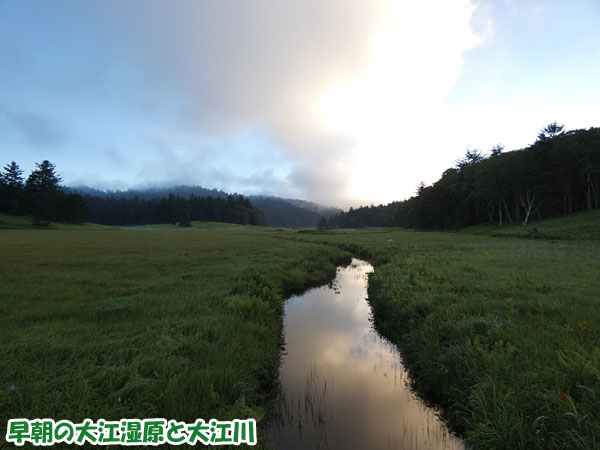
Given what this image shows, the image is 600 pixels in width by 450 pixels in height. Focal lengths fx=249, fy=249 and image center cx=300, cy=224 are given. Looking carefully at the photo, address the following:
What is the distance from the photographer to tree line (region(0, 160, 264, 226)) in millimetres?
90750

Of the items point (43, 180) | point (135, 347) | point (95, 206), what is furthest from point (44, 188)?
point (135, 347)

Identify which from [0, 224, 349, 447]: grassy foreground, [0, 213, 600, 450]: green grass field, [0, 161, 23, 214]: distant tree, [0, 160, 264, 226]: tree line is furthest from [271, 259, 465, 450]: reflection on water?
[0, 161, 23, 214]: distant tree

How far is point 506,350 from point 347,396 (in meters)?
4.00

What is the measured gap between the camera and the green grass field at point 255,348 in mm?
A: 4074

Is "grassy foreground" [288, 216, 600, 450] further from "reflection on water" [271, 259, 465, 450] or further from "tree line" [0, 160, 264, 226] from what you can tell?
"tree line" [0, 160, 264, 226]

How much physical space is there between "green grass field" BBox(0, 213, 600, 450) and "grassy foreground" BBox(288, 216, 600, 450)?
0.10 feet

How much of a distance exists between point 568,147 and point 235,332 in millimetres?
73747

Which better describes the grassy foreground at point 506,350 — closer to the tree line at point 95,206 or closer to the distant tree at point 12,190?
the tree line at point 95,206

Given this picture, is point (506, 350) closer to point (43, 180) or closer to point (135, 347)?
point (135, 347)

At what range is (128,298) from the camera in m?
9.81

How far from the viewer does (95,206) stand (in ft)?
558

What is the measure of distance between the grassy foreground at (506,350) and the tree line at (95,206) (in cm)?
10800

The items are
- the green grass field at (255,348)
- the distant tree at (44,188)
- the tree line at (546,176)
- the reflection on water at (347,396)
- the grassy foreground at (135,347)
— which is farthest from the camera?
the distant tree at (44,188)

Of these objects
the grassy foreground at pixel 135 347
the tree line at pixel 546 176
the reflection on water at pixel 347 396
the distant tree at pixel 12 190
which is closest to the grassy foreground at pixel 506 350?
the reflection on water at pixel 347 396
